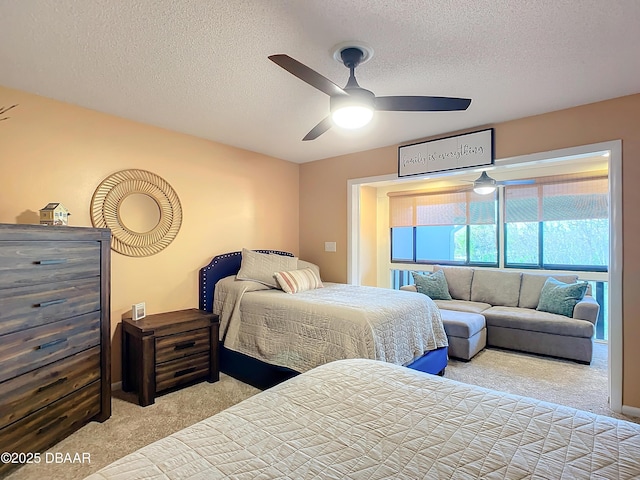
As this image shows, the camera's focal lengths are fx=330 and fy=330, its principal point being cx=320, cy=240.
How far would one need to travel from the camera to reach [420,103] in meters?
Answer: 1.91

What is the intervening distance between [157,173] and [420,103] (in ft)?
8.31

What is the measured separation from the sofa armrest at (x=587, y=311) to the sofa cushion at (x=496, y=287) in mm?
766

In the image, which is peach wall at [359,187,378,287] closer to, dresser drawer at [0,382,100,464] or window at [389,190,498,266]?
window at [389,190,498,266]

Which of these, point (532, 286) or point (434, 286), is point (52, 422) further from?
point (532, 286)

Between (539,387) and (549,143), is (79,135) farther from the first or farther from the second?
(539,387)

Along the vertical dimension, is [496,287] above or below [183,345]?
above

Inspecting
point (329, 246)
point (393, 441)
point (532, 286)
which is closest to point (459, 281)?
point (532, 286)

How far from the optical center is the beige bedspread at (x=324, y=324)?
246 cm

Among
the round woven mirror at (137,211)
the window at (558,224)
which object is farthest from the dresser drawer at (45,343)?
the window at (558,224)

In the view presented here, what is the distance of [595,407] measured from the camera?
2637 millimetres

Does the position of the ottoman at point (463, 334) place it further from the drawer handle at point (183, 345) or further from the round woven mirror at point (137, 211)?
the round woven mirror at point (137, 211)

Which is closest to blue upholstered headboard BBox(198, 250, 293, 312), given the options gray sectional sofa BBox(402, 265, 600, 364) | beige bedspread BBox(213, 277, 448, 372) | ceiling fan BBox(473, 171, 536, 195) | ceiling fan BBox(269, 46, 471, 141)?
beige bedspread BBox(213, 277, 448, 372)

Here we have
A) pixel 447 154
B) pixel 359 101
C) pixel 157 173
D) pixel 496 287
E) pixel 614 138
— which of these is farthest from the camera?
pixel 496 287

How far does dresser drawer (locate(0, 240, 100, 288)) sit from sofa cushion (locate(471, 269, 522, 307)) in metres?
4.64
